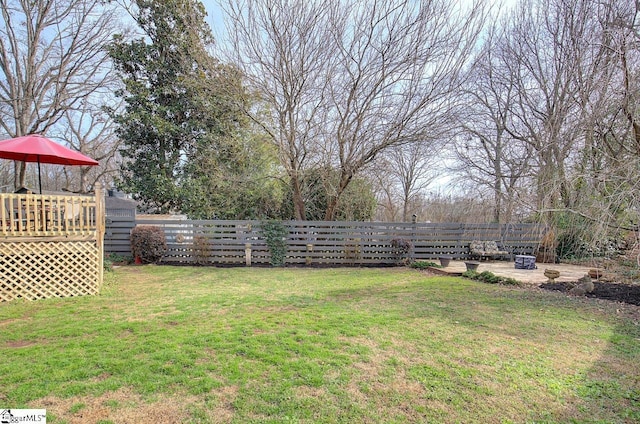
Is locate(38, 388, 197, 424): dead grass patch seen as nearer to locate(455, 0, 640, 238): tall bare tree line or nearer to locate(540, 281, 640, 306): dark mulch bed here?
locate(455, 0, 640, 238): tall bare tree line

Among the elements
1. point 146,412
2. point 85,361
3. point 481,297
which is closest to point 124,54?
point 85,361

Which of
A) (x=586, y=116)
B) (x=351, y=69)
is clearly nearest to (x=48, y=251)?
(x=351, y=69)

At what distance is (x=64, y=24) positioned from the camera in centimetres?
1172

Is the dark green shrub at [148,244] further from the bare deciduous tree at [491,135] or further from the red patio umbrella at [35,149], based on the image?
the bare deciduous tree at [491,135]

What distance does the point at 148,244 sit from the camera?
832 centimetres

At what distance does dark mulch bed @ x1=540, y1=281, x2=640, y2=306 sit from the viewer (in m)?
5.32

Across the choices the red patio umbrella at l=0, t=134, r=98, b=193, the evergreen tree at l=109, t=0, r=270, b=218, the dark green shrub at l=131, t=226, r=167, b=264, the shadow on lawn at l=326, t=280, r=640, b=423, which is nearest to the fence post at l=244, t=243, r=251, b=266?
the evergreen tree at l=109, t=0, r=270, b=218

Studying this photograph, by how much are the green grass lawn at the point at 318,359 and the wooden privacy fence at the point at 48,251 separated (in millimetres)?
391

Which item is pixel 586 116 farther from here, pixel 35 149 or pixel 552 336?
pixel 35 149

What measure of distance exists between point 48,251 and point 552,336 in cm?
722

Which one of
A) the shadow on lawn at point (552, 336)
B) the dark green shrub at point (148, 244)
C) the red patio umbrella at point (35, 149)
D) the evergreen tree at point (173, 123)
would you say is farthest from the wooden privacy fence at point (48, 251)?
the evergreen tree at point (173, 123)

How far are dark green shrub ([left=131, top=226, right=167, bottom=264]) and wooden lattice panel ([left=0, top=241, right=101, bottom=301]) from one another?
2882 mm

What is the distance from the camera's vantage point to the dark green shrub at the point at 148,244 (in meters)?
8.32

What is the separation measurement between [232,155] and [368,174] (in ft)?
14.7
